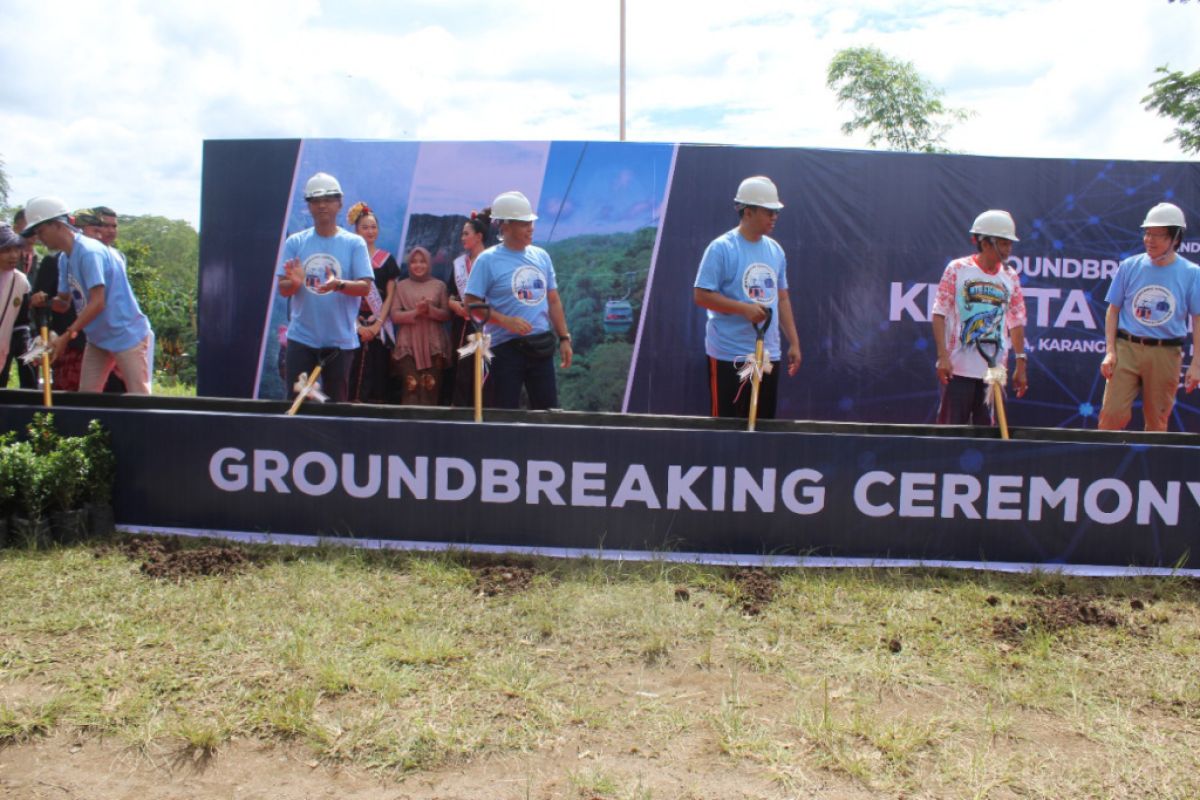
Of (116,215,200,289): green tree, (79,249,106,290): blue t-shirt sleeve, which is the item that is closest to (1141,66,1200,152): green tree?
(79,249,106,290): blue t-shirt sleeve

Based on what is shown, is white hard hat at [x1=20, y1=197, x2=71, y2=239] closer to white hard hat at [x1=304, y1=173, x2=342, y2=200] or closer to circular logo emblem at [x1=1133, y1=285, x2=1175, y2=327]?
white hard hat at [x1=304, y1=173, x2=342, y2=200]

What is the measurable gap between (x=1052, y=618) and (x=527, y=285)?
351 centimetres

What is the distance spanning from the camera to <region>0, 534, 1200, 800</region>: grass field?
276cm

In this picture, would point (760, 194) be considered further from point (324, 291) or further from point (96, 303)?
point (96, 303)

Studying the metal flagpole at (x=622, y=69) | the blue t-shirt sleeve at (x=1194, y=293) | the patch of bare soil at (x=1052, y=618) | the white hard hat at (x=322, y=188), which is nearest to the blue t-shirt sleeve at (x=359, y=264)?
the white hard hat at (x=322, y=188)

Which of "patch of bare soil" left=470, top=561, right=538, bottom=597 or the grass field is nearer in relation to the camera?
the grass field

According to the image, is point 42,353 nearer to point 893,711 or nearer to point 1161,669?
point 893,711

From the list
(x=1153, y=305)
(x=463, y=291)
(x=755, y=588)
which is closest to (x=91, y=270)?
(x=463, y=291)

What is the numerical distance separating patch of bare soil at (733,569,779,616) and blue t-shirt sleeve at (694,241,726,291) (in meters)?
1.84

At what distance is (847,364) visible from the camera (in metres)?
7.79

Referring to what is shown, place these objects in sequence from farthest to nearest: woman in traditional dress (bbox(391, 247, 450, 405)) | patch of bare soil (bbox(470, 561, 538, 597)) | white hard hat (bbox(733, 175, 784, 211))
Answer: woman in traditional dress (bbox(391, 247, 450, 405)), white hard hat (bbox(733, 175, 784, 211)), patch of bare soil (bbox(470, 561, 538, 597))

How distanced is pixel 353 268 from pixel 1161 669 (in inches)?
187

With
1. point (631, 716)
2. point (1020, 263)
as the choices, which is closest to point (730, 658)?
point (631, 716)

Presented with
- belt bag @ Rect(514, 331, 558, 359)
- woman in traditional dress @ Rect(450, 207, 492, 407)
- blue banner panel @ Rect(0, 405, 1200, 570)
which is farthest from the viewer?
woman in traditional dress @ Rect(450, 207, 492, 407)
